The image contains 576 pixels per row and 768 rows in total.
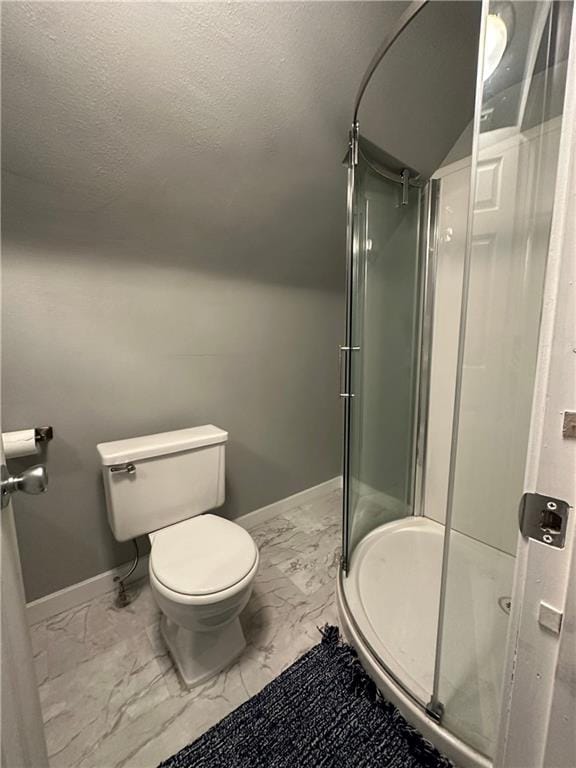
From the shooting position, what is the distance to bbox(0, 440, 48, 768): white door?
538 millimetres

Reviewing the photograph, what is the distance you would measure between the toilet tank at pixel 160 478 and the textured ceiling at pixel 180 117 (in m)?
0.83

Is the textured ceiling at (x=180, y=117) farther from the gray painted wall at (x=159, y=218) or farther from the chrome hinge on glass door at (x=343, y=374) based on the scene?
the chrome hinge on glass door at (x=343, y=374)

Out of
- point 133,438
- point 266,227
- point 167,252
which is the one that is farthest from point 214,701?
point 266,227

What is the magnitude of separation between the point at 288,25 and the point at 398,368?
1477 mm

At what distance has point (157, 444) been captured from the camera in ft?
4.54

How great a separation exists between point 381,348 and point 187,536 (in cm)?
131

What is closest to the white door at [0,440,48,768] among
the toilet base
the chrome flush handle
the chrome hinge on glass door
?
the toilet base

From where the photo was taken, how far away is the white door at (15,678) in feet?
1.76

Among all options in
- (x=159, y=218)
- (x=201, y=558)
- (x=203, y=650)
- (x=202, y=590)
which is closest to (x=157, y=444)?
(x=201, y=558)

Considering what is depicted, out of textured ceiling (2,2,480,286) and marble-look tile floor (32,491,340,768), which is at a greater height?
textured ceiling (2,2,480,286)

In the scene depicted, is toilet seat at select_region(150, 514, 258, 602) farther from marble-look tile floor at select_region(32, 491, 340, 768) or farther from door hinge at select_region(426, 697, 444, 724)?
door hinge at select_region(426, 697, 444, 724)

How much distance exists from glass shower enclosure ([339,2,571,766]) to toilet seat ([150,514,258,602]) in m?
0.51

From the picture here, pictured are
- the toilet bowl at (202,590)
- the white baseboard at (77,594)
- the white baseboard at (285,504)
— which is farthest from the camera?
the white baseboard at (285,504)

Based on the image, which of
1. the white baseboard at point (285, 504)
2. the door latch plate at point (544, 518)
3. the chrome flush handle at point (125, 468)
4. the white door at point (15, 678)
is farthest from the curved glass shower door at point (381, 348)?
the white door at point (15, 678)
